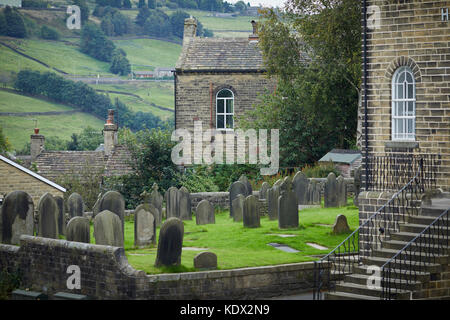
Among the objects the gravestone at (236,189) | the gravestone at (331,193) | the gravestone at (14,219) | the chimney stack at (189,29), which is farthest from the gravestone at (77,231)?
the chimney stack at (189,29)

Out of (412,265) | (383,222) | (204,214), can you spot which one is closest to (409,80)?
(383,222)

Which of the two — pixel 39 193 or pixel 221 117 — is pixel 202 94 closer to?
pixel 221 117

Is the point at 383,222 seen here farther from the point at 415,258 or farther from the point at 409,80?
the point at 409,80

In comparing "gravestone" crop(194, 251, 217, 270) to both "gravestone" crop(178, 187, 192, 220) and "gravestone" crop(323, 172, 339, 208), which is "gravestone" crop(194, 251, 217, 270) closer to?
"gravestone" crop(178, 187, 192, 220)

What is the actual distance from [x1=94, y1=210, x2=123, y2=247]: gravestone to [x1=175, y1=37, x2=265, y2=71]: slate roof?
2243 cm

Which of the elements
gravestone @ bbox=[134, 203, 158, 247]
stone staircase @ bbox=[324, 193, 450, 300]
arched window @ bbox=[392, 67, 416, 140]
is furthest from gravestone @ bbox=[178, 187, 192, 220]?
stone staircase @ bbox=[324, 193, 450, 300]

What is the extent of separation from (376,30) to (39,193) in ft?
56.2

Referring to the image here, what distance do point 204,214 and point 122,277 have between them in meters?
9.94

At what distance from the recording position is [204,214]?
27031mm

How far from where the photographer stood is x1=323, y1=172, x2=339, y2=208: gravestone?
2972cm

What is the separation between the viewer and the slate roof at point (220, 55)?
139 ft

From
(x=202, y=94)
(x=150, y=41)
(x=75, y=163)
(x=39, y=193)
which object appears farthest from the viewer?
(x=150, y=41)

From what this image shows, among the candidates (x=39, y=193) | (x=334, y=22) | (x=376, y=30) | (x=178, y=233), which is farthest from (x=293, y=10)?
(x=178, y=233)
